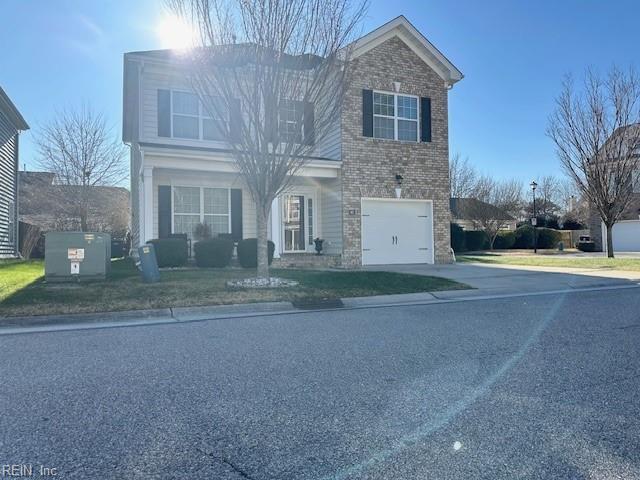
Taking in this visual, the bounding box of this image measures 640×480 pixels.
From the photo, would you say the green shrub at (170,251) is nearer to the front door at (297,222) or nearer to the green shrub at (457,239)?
the front door at (297,222)

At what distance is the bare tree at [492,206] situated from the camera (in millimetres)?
35875

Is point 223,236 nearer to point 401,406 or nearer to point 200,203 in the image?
point 200,203

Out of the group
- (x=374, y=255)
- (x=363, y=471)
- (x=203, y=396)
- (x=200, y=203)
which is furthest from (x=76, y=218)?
(x=363, y=471)

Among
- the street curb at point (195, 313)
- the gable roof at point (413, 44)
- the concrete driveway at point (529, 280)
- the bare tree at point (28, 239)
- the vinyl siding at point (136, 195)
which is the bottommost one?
the street curb at point (195, 313)

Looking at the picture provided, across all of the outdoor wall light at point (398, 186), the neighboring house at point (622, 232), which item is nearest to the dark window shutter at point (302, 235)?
the outdoor wall light at point (398, 186)

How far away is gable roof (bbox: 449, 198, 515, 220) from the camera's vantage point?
36188 mm

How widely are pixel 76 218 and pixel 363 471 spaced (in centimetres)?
2712

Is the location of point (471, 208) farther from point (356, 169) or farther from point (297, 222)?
point (356, 169)

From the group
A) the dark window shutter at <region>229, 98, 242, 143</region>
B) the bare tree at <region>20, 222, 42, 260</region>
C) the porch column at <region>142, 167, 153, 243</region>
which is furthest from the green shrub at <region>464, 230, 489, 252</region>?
the bare tree at <region>20, 222, 42, 260</region>

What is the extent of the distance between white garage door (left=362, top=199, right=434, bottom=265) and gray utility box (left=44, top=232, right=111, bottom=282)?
8.30 metres

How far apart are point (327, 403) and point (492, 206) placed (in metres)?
36.0

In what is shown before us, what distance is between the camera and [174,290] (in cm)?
931

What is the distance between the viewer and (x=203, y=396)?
3.82 m

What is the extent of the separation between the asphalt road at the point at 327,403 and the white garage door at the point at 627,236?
28.4 metres
